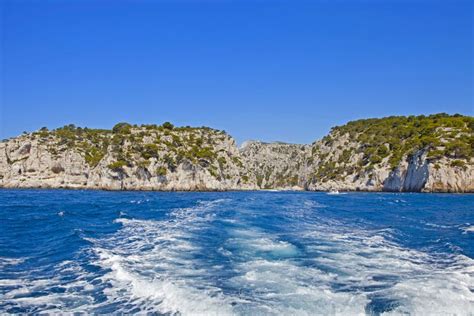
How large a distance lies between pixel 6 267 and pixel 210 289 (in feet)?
24.9

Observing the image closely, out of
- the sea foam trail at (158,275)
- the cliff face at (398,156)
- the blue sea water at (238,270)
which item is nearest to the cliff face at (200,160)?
the cliff face at (398,156)

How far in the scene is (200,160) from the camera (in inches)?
4619

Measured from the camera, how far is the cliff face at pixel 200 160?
9000 cm

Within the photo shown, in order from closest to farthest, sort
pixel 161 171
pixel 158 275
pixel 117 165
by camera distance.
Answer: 1. pixel 158 275
2. pixel 117 165
3. pixel 161 171

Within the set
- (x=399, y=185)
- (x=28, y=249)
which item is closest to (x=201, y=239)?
(x=28, y=249)

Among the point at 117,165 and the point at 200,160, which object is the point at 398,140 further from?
the point at 117,165

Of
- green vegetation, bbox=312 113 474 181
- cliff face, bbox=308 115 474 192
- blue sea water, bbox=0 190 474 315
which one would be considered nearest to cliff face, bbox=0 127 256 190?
cliff face, bbox=308 115 474 192

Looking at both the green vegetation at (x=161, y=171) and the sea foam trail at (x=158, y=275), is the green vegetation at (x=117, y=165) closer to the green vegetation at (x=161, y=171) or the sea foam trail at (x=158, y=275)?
the green vegetation at (x=161, y=171)

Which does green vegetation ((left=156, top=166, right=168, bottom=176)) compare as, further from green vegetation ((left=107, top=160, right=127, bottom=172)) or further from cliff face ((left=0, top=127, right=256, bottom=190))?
green vegetation ((left=107, top=160, right=127, bottom=172))

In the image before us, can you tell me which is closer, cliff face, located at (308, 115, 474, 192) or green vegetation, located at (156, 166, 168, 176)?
cliff face, located at (308, 115, 474, 192)

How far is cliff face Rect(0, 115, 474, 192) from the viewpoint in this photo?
295ft

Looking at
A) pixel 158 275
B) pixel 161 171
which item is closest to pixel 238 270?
pixel 158 275

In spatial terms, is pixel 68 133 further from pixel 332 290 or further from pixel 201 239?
pixel 332 290

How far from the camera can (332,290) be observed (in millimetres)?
10734
